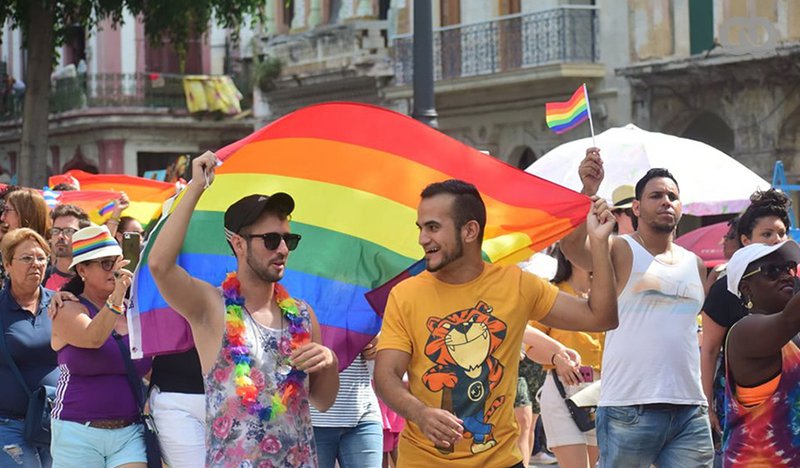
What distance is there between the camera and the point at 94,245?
808 cm

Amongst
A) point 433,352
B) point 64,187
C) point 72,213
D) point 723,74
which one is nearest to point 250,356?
point 433,352

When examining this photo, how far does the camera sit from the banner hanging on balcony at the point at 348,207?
23.7 ft

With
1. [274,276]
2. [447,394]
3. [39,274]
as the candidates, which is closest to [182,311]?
[274,276]

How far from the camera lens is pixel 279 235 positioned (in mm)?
6297

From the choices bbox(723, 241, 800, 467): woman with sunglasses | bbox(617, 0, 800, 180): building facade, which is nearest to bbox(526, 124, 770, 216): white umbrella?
bbox(723, 241, 800, 467): woman with sunglasses

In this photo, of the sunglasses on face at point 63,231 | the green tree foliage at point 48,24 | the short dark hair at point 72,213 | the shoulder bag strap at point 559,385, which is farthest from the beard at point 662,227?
the green tree foliage at point 48,24

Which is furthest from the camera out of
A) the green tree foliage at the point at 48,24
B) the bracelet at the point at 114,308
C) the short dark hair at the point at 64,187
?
the green tree foliage at the point at 48,24

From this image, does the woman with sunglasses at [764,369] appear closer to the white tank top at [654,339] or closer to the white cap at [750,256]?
the white cap at [750,256]

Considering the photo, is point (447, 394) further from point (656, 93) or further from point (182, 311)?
point (656, 93)

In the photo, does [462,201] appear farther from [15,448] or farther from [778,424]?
[15,448]

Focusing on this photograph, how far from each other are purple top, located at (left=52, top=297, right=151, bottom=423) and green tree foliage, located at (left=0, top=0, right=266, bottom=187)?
51.1 ft

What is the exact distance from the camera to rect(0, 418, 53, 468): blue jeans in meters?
8.59

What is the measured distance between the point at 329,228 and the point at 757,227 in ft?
8.58

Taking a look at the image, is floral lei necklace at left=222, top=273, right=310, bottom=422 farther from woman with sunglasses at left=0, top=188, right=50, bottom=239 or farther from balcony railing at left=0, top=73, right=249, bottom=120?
balcony railing at left=0, top=73, right=249, bottom=120
